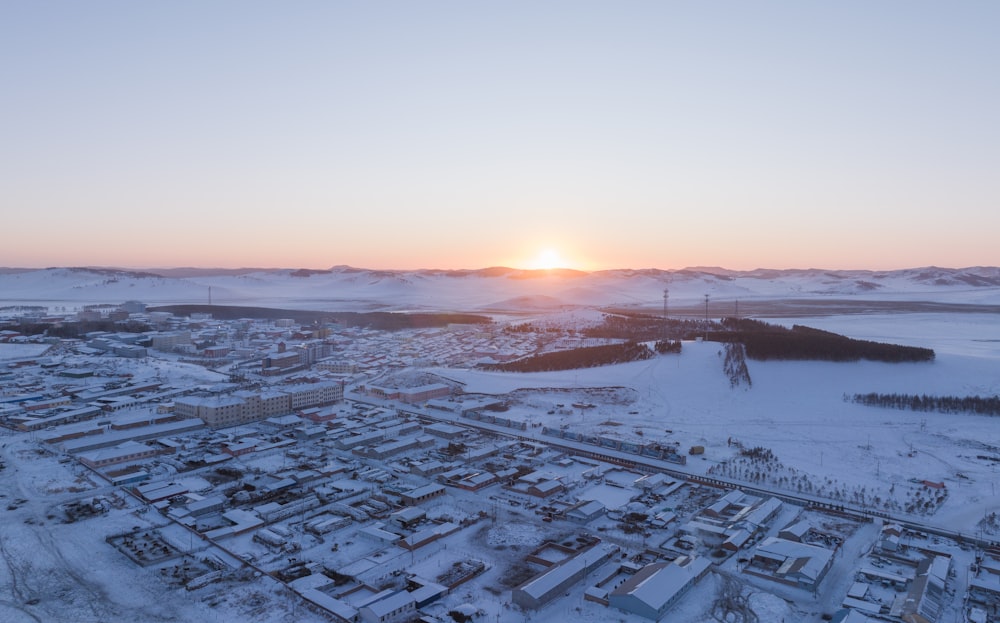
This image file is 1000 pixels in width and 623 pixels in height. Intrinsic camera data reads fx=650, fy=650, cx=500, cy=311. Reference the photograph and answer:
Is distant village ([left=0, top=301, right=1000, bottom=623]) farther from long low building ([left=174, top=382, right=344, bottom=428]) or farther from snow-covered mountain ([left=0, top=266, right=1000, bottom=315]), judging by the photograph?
snow-covered mountain ([left=0, top=266, right=1000, bottom=315])

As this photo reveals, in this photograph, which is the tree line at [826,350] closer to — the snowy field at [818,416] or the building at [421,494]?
the snowy field at [818,416]

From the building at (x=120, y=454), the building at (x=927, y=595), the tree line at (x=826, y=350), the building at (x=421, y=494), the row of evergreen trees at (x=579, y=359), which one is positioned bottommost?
the building at (x=927, y=595)

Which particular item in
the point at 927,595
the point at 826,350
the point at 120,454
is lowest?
the point at 927,595

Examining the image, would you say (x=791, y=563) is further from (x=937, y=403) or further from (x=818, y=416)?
(x=937, y=403)

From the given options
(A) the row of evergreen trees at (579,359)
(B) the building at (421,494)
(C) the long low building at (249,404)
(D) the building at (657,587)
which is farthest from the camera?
(A) the row of evergreen trees at (579,359)

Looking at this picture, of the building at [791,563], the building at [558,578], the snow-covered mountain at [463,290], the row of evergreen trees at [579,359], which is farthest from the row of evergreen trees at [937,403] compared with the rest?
the snow-covered mountain at [463,290]

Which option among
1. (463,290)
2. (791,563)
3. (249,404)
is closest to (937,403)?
(791,563)

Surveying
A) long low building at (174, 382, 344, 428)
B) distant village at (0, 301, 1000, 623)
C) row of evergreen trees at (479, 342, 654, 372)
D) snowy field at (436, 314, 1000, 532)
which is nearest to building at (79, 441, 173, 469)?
distant village at (0, 301, 1000, 623)
